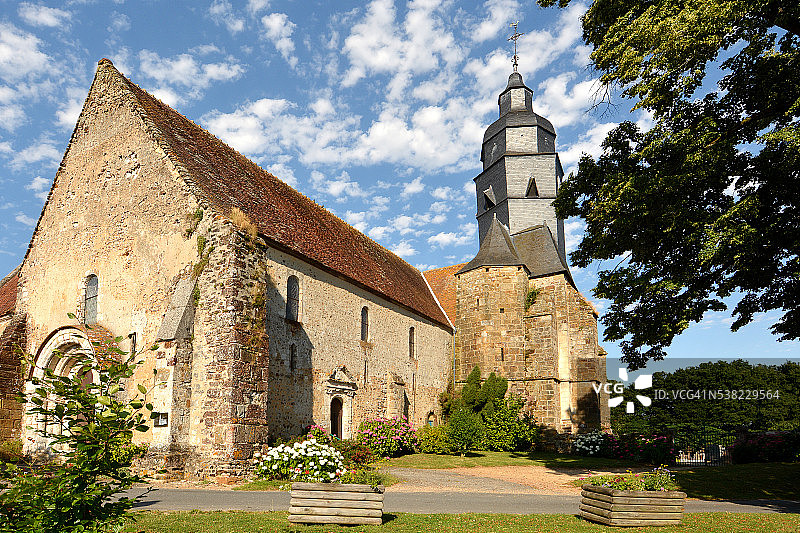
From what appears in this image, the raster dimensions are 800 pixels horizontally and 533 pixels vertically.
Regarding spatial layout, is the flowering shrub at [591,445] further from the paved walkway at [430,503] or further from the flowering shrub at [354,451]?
the paved walkway at [430,503]

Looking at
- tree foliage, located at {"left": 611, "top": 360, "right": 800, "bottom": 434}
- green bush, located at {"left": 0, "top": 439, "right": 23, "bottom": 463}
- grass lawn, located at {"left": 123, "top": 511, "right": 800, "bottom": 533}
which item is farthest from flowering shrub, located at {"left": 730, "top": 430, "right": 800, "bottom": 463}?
tree foliage, located at {"left": 611, "top": 360, "right": 800, "bottom": 434}

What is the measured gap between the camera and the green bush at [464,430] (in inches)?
906

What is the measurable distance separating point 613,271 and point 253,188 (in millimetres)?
11479

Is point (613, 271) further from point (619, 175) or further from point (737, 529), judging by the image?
point (737, 529)

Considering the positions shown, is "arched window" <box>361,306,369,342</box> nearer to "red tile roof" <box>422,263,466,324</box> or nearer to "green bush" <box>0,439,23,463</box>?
"red tile roof" <box>422,263,466,324</box>

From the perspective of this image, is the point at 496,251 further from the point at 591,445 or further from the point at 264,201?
the point at 264,201

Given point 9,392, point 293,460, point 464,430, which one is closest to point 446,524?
point 293,460

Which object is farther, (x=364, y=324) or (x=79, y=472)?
(x=364, y=324)

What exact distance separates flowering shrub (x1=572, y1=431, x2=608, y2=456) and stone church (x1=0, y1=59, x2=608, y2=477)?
1.19m

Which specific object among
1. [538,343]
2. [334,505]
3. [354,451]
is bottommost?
[354,451]

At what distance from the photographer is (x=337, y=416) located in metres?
19.4

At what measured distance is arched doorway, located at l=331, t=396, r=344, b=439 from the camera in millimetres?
19156

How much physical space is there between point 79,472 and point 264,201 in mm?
15067

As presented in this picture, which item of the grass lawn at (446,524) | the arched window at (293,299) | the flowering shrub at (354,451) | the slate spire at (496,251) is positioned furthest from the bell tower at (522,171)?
the grass lawn at (446,524)
